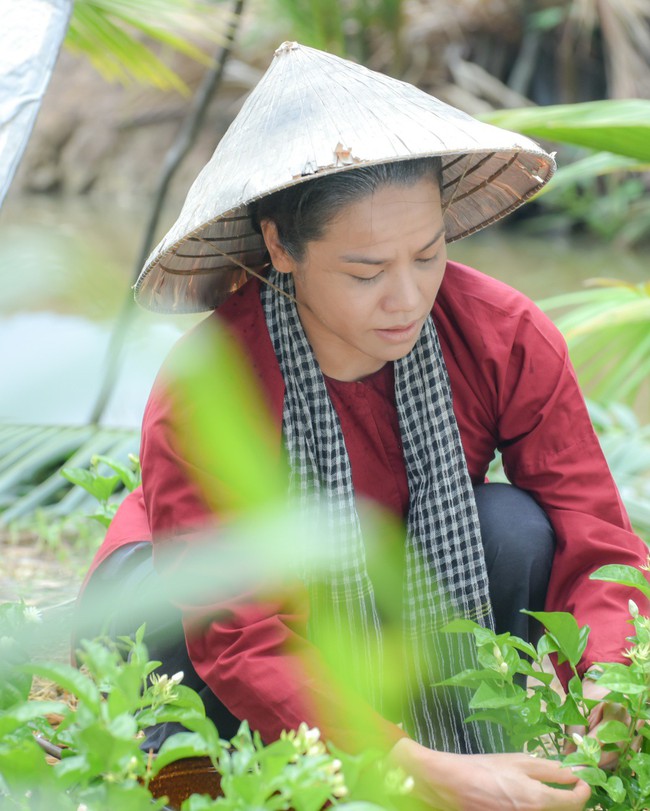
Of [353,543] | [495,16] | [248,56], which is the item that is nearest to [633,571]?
[353,543]

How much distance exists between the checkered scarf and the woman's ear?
67 mm

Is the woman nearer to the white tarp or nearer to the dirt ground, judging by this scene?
the white tarp

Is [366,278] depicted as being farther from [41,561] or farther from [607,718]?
[41,561]

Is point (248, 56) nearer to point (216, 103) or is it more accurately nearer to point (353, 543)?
point (216, 103)

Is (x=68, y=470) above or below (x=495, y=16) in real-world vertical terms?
below

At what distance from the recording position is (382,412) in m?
1.56

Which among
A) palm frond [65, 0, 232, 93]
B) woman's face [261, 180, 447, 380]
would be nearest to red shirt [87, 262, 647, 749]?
woman's face [261, 180, 447, 380]

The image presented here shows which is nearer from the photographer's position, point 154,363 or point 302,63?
point 154,363

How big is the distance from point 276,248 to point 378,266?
0.17m

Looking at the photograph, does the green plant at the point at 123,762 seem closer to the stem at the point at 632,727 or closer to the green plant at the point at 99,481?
the stem at the point at 632,727

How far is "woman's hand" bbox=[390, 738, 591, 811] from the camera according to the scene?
3.81 ft

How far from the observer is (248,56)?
8859 millimetres

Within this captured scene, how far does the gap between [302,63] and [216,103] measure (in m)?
7.93

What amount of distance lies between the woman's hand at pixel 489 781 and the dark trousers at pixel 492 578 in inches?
12.5
